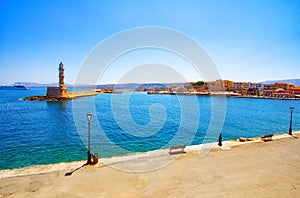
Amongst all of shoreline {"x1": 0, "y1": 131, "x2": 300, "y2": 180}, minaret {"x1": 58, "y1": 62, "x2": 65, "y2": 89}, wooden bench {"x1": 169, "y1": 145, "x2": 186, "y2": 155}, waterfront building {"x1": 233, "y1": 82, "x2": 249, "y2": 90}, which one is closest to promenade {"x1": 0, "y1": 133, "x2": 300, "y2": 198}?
shoreline {"x1": 0, "y1": 131, "x2": 300, "y2": 180}

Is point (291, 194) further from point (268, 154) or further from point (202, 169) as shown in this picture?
point (268, 154)

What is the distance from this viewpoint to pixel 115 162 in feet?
31.8

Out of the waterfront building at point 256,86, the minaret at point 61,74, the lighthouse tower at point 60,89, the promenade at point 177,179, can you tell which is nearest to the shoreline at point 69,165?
the promenade at point 177,179

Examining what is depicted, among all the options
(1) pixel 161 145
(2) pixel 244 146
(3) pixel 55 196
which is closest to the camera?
(3) pixel 55 196

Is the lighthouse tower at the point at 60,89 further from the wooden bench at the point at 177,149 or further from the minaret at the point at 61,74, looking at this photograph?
the wooden bench at the point at 177,149

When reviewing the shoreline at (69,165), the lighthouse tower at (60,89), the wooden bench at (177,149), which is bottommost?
the shoreline at (69,165)

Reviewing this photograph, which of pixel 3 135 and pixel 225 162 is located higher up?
pixel 225 162

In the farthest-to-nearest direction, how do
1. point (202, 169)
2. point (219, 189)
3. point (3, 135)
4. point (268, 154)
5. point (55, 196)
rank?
point (3, 135) → point (268, 154) → point (202, 169) → point (219, 189) → point (55, 196)

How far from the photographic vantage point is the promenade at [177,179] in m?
6.89

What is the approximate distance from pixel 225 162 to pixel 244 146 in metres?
3.79

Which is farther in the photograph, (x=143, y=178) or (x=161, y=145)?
(x=161, y=145)

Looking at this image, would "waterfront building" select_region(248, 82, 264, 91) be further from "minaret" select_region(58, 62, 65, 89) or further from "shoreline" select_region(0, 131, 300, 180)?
"shoreline" select_region(0, 131, 300, 180)

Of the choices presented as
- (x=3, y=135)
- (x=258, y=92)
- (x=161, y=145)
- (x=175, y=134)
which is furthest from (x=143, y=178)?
(x=258, y=92)

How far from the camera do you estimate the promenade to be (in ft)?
22.6
